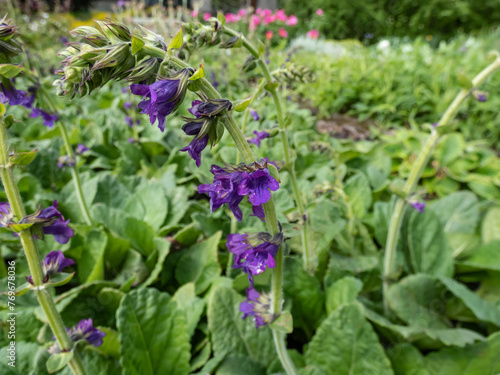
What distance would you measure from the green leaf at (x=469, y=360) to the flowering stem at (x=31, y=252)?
1395 mm

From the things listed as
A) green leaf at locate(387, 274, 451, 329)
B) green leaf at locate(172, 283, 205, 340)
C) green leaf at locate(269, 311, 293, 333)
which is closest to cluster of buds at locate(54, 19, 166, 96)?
green leaf at locate(269, 311, 293, 333)

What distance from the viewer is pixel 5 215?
95 cm

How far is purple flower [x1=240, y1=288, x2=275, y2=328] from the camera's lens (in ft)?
3.35

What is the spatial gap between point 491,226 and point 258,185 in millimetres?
2047

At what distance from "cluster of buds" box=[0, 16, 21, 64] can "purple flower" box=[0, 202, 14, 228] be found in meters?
0.38

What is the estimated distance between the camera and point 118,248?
1.87 m

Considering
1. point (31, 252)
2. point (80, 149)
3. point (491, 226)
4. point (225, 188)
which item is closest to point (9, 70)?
point (31, 252)

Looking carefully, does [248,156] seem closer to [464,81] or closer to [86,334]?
[86,334]

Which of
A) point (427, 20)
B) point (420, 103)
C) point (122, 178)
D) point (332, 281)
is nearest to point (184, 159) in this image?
point (122, 178)

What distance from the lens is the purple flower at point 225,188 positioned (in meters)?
0.73

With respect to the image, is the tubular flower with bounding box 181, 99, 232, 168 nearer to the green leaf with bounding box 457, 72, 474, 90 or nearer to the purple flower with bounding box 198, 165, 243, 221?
the purple flower with bounding box 198, 165, 243, 221

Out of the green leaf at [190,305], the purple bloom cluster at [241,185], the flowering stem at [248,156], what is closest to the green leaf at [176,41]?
the flowering stem at [248,156]

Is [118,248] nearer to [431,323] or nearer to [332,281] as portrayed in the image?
[332,281]

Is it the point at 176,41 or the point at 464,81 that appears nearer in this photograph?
A: the point at 176,41
